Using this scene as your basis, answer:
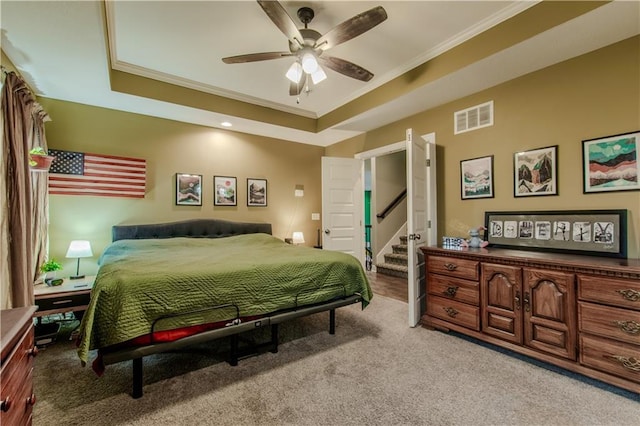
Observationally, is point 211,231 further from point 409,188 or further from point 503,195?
point 503,195

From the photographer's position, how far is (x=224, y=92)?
13.0 feet

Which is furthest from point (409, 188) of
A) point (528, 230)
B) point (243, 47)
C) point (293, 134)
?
point (293, 134)

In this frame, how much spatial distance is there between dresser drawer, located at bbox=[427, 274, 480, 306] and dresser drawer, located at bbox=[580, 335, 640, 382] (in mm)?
773

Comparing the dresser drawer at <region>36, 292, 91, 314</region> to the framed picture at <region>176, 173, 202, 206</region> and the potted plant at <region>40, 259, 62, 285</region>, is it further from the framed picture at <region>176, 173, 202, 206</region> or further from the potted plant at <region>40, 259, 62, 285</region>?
the framed picture at <region>176, 173, 202, 206</region>

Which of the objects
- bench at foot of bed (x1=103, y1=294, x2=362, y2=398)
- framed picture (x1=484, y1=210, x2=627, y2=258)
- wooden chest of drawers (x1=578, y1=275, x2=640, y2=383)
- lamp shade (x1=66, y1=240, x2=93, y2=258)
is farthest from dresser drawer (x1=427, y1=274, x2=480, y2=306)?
lamp shade (x1=66, y1=240, x2=93, y2=258)

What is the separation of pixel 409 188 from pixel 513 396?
195 cm

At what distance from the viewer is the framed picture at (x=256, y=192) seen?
15.9 feet

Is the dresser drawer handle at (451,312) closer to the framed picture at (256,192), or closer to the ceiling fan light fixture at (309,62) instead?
the ceiling fan light fixture at (309,62)

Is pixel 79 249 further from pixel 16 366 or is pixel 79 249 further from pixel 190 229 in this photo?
pixel 16 366

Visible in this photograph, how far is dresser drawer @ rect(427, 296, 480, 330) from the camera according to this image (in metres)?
2.62

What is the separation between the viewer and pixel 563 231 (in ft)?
8.30

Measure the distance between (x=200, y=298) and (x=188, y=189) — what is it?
2825 millimetres

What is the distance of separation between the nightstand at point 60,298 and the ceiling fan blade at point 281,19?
3.10 metres

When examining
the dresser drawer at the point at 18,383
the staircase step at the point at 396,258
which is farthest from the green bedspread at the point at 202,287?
the staircase step at the point at 396,258
